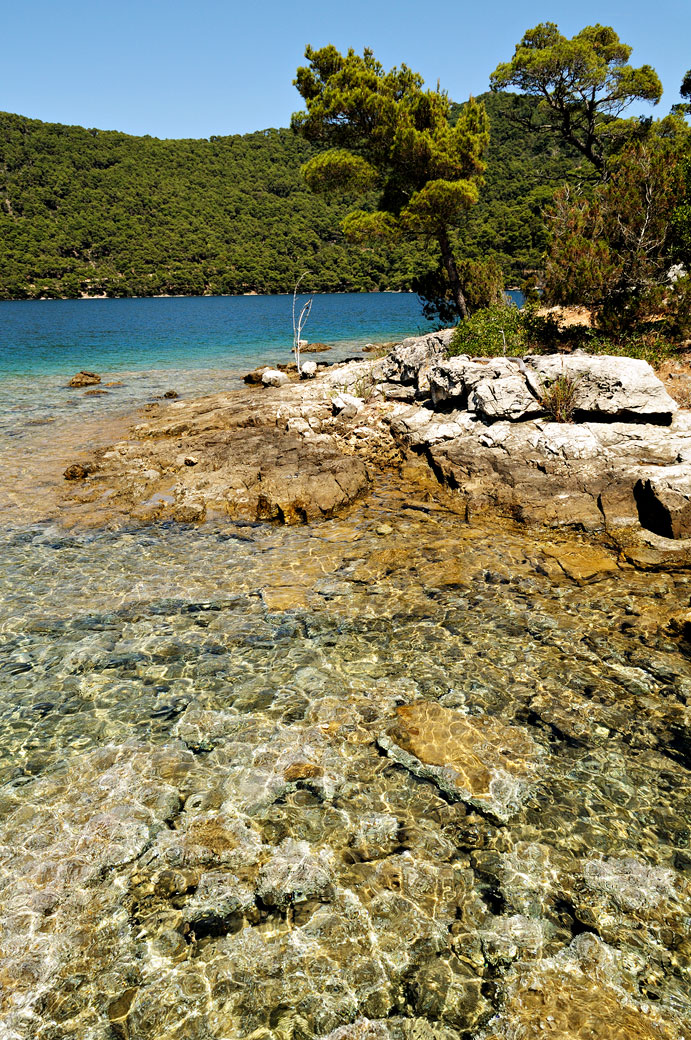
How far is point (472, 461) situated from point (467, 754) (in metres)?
8.58

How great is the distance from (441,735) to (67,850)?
407 centimetres

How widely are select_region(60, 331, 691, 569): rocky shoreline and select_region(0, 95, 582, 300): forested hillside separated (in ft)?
247

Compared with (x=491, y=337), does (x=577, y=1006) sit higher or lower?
lower

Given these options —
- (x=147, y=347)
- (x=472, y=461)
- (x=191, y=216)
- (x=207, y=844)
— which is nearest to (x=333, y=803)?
(x=207, y=844)

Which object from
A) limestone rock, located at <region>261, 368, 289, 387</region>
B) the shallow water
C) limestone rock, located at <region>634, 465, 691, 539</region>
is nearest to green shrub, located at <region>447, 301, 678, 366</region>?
limestone rock, located at <region>634, 465, 691, 539</region>

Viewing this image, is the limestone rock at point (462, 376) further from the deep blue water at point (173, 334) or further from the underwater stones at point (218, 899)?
the deep blue water at point (173, 334)

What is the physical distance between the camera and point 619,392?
1289 cm

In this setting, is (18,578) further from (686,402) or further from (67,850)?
(686,402)

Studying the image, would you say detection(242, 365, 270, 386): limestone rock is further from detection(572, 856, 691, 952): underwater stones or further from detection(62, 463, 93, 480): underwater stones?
detection(572, 856, 691, 952): underwater stones

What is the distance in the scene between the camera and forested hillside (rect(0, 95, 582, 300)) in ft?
369

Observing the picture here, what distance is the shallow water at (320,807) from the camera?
4113 mm

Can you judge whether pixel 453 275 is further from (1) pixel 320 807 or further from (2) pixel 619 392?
(1) pixel 320 807

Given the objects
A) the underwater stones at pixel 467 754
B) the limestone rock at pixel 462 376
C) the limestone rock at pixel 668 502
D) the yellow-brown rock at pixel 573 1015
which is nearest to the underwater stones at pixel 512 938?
the yellow-brown rock at pixel 573 1015

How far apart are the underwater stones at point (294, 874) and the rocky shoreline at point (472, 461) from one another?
7778 millimetres
